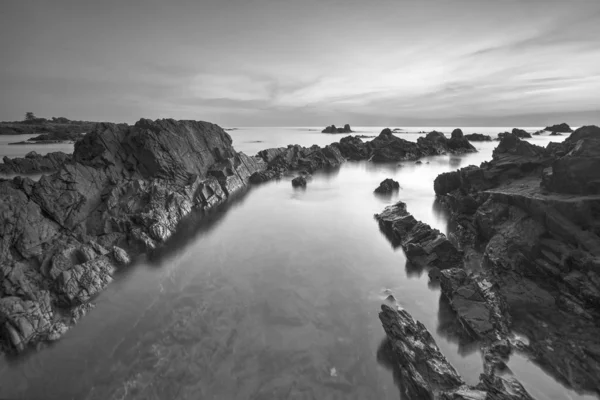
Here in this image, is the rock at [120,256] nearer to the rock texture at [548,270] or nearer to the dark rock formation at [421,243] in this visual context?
the dark rock formation at [421,243]

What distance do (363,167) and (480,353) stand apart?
59.8 m

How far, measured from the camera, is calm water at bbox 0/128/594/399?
11359 millimetres

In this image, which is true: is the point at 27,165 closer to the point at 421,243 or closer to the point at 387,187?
the point at 387,187

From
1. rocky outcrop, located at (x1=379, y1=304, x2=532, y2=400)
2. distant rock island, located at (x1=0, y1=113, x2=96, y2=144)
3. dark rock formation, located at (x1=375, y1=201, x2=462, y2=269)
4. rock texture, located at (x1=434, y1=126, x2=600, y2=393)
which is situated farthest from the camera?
distant rock island, located at (x1=0, y1=113, x2=96, y2=144)

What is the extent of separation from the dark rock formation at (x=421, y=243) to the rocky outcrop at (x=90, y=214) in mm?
22326

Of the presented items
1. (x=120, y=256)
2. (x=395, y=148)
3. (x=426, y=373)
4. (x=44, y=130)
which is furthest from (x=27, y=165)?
(x=44, y=130)

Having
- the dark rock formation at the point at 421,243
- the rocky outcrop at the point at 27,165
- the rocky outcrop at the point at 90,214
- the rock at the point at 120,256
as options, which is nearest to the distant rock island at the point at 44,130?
the rocky outcrop at the point at 27,165

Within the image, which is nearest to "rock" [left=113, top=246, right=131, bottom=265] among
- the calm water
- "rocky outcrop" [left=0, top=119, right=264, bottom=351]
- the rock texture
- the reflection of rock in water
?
"rocky outcrop" [left=0, top=119, right=264, bottom=351]

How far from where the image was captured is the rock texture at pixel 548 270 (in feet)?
39.7

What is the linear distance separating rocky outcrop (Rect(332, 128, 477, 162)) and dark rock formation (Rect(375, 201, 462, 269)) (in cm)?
5558

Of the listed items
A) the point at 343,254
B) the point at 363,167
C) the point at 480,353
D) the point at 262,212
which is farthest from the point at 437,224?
the point at 363,167

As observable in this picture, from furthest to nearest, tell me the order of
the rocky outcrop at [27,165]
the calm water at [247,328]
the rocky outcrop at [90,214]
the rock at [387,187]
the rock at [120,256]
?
the rock at [387,187]
the rocky outcrop at [27,165]
the rock at [120,256]
the rocky outcrop at [90,214]
the calm water at [247,328]

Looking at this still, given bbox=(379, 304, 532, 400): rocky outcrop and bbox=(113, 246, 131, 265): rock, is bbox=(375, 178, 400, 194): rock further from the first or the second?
bbox=(113, 246, 131, 265): rock

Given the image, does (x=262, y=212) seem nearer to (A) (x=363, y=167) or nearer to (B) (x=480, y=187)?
(B) (x=480, y=187)
